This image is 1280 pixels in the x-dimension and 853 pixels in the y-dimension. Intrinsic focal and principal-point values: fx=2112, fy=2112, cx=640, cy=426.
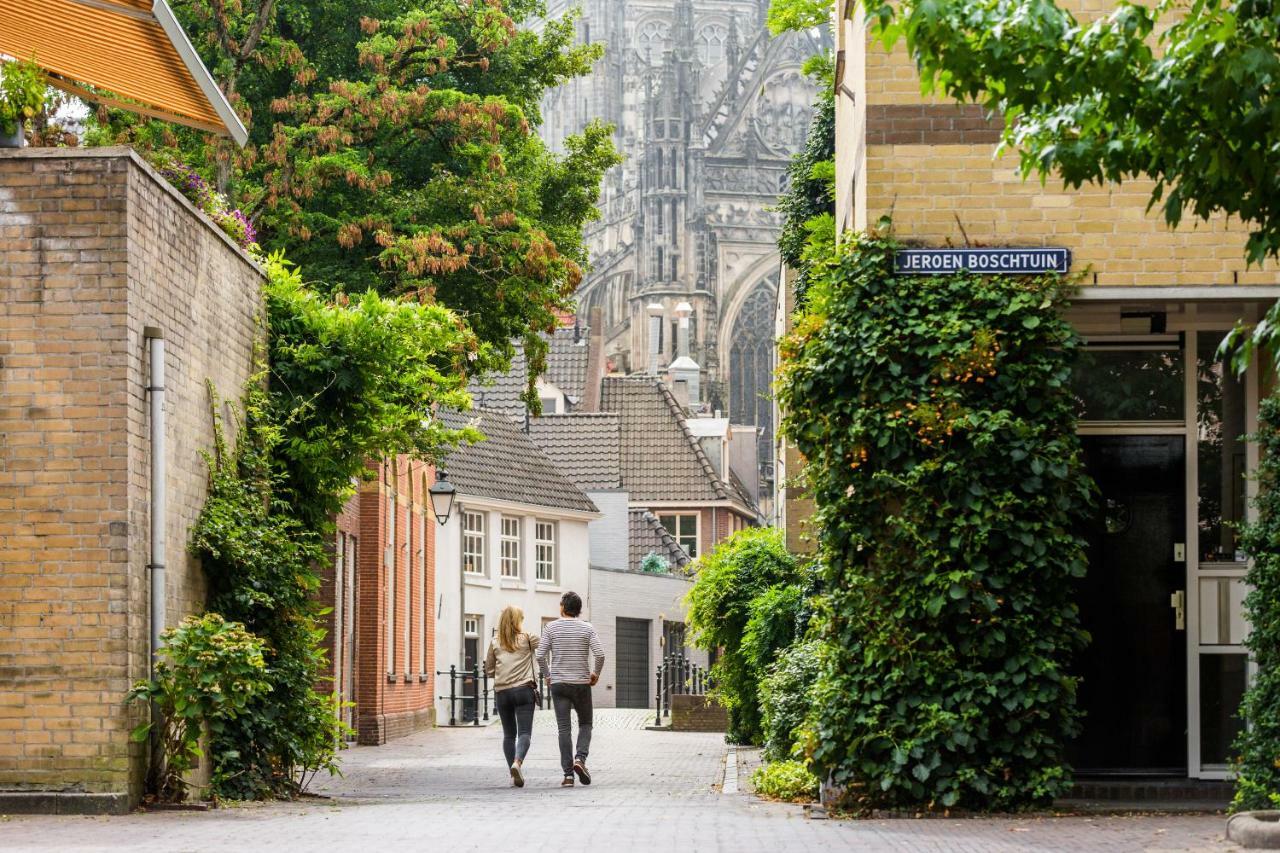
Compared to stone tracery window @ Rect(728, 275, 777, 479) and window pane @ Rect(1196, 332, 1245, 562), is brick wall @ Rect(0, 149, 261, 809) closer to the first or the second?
window pane @ Rect(1196, 332, 1245, 562)

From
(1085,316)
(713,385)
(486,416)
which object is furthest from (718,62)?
(1085,316)

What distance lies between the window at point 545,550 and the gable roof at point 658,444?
10920 mm

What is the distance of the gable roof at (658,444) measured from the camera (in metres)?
63.3

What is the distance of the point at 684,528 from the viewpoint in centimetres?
6450

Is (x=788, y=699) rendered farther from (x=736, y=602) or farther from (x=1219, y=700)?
(x=736, y=602)

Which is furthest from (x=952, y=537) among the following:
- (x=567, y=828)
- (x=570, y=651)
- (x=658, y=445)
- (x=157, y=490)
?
(x=658, y=445)

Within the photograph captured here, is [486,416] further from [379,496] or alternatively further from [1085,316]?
[1085,316]

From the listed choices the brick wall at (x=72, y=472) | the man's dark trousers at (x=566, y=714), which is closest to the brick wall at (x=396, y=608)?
the man's dark trousers at (x=566, y=714)

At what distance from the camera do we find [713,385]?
103188 millimetres

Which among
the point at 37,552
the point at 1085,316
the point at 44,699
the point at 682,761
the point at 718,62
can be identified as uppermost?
the point at 718,62

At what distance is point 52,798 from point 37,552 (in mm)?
1447

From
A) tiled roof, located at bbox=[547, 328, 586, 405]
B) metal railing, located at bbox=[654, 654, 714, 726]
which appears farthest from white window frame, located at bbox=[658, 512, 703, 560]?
metal railing, located at bbox=[654, 654, 714, 726]

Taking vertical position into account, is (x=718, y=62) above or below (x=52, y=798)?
above

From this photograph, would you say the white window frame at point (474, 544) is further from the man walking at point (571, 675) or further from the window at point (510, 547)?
the man walking at point (571, 675)
